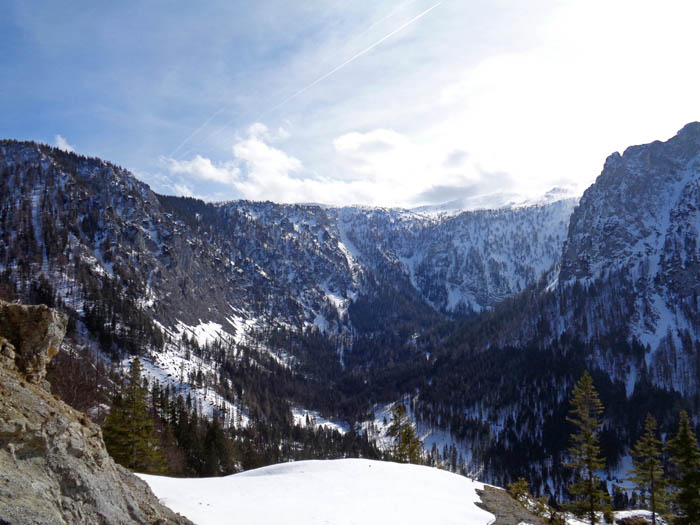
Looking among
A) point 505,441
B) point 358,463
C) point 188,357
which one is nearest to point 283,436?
point 188,357

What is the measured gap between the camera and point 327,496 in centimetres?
2136

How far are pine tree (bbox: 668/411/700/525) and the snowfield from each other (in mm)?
15205

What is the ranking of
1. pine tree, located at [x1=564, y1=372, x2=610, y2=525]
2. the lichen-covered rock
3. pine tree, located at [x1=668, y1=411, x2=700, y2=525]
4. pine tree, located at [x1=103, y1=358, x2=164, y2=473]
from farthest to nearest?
pine tree, located at [x1=103, y1=358, x2=164, y2=473] < pine tree, located at [x1=564, y1=372, x2=610, y2=525] < pine tree, located at [x1=668, y1=411, x2=700, y2=525] < the lichen-covered rock

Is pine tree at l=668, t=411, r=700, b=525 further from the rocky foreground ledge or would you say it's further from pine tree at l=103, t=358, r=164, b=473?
pine tree at l=103, t=358, r=164, b=473

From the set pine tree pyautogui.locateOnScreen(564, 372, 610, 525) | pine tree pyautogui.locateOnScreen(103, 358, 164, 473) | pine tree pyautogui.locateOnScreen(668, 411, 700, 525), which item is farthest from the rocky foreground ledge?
pine tree pyautogui.locateOnScreen(668, 411, 700, 525)

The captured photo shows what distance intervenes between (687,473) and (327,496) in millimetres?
27129

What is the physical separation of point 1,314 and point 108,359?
528 ft

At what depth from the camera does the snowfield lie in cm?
1700

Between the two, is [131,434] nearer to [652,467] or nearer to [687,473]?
[687,473]

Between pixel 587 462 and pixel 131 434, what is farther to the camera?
pixel 131 434

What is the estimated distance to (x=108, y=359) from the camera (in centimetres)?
14725

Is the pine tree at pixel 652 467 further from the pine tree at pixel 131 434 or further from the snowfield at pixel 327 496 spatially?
the pine tree at pixel 131 434

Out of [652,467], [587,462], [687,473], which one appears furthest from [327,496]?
[652,467]

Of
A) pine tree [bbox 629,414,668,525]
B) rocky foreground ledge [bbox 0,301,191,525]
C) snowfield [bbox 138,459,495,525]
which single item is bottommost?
pine tree [bbox 629,414,668,525]
